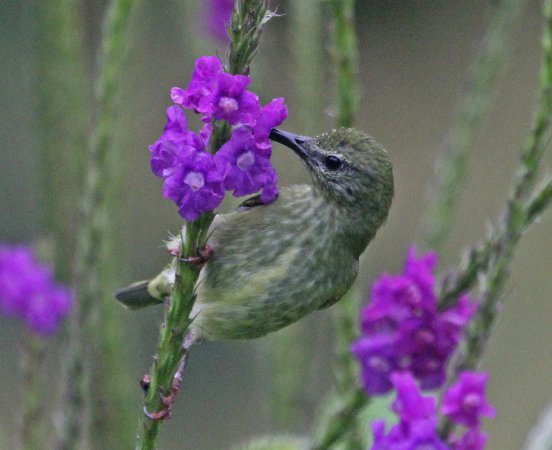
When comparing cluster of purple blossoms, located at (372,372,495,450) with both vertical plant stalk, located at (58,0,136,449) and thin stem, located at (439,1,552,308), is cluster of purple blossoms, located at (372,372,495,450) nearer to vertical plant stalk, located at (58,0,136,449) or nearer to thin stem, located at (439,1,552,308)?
thin stem, located at (439,1,552,308)

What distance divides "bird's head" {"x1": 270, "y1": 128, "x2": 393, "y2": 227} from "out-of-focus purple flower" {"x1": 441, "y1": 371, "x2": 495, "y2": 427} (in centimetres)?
59

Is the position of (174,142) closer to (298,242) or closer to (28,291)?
(298,242)

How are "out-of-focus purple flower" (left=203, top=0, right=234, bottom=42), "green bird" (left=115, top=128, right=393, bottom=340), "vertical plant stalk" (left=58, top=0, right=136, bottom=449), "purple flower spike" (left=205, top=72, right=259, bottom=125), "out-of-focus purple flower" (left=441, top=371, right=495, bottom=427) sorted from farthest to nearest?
"out-of-focus purple flower" (left=203, top=0, right=234, bottom=42) → "vertical plant stalk" (left=58, top=0, right=136, bottom=449) → "green bird" (left=115, top=128, right=393, bottom=340) → "out-of-focus purple flower" (left=441, top=371, right=495, bottom=427) → "purple flower spike" (left=205, top=72, right=259, bottom=125)

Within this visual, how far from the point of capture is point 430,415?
203 cm

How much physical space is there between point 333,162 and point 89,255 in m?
0.70

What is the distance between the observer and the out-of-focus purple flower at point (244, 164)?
174 centimetres

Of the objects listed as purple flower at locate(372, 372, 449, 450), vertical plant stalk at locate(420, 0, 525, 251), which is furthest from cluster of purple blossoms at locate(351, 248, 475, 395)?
vertical plant stalk at locate(420, 0, 525, 251)

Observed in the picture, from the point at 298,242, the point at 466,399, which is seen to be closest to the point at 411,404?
the point at 466,399

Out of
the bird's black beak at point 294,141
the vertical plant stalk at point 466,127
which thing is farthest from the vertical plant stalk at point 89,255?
the vertical plant stalk at point 466,127

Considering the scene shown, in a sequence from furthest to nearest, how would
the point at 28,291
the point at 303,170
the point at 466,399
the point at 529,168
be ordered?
the point at 303,170 < the point at 28,291 < the point at 529,168 < the point at 466,399

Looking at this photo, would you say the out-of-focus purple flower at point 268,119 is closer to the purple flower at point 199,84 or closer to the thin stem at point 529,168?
the purple flower at point 199,84

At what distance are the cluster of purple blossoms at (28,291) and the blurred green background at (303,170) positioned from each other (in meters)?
0.34

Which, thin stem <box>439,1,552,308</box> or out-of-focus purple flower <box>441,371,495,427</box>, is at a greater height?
thin stem <box>439,1,552,308</box>

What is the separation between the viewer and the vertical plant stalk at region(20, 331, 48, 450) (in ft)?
9.69
